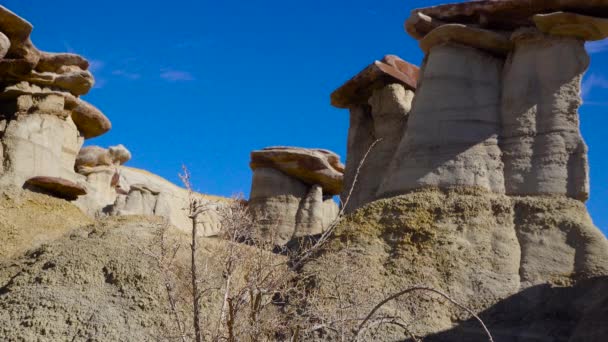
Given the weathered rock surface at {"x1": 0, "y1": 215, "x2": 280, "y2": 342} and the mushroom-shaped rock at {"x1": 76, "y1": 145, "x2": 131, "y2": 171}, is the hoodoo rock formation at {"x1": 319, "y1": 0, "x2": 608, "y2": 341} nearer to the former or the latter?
the weathered rock surface at {"x1": 0, "y1": 215, "x2": 280, "y2": 342}

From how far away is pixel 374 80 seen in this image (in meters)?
18.2

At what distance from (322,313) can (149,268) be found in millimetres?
3544

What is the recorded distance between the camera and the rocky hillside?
37.4ft

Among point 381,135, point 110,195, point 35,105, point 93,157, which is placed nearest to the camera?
point 35,105

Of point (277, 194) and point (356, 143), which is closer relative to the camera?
point (356, 143)

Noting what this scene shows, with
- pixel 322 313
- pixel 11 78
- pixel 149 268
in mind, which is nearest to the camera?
pixel 322 313

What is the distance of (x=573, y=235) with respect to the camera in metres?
13.0

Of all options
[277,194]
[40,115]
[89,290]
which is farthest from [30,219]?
[277,194]

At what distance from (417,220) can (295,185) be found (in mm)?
9623

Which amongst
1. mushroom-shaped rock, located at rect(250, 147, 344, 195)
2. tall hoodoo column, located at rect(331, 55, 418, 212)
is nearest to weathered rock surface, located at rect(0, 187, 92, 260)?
tall hoodoo column, located at rect(331, 55, 418, 212)

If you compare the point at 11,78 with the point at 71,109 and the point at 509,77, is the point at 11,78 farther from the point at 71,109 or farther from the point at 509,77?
the point at 509,77

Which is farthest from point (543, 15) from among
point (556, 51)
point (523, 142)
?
point (523, 142)

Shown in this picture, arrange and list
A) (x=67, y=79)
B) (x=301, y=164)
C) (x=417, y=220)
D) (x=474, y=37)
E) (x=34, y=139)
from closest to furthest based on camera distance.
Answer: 1. (x=417, y=220)
2. (x=474, y=37)
3. (x=34, y=139)
4. (x=67, y=79)
5. (x=301, y=164)

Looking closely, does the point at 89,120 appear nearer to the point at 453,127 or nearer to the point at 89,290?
the point at 89,290
